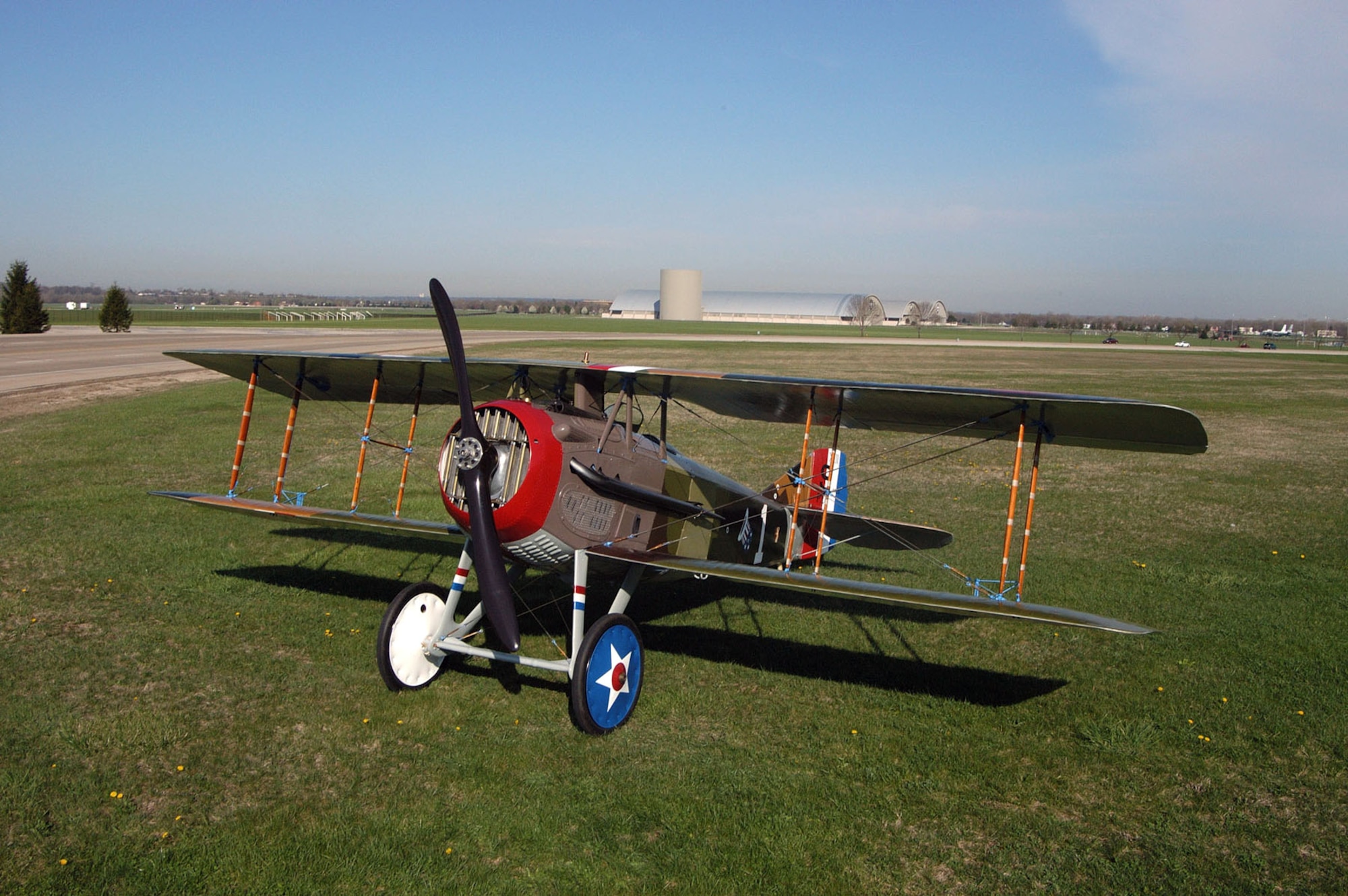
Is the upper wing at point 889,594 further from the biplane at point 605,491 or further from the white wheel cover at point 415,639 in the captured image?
the white wheel cover at point 415,639

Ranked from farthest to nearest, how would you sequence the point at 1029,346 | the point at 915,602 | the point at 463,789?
1. the point at 1029,346
2. the point at 915,602
3. the point at 463,789

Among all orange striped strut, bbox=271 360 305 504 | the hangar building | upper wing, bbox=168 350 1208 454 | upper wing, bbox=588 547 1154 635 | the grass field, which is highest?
the hangar building

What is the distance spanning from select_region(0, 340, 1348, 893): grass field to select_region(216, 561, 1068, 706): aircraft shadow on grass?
0.04 meters

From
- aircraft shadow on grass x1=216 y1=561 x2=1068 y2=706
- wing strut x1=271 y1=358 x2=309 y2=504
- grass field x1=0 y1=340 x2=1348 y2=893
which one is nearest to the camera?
grass field x1=0 y1=340 x2=1348 y2=893

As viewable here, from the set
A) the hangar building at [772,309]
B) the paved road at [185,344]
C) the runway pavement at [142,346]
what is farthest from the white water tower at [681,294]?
the runway pavement at [142,346]

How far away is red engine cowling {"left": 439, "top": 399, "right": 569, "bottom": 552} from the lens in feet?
19.1

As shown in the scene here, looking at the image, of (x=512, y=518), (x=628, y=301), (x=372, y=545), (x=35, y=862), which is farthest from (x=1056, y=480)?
(x=628, y=301)

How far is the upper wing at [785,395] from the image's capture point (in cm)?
626

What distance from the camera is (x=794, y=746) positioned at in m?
5.85

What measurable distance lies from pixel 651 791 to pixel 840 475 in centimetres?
559

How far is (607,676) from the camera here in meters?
5.98

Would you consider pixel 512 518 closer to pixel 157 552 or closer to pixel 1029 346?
pixel 157 552

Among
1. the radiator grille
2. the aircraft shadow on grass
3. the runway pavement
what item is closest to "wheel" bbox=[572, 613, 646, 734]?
the aircraft shadow on grass

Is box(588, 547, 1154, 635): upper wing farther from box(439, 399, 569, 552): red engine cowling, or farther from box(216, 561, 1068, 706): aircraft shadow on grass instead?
box(216, 561, 1068, 706): aircraft shadow on grass
